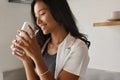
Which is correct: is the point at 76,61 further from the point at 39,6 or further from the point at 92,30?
the point at 92,30

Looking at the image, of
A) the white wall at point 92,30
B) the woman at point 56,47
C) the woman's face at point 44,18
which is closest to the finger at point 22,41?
the woman at point 56,47

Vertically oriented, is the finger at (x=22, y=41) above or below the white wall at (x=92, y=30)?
above

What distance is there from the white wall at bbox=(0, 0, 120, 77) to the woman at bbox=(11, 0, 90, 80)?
0.64 meters

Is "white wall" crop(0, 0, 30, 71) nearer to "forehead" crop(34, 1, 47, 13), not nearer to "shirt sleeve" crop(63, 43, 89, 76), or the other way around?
"forehead" crop(34, 1, 47, 13)

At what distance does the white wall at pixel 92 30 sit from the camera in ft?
4.89

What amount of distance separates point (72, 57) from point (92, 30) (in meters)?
0.81

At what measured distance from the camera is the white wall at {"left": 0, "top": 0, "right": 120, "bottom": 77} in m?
1.49

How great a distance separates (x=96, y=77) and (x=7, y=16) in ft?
2.72

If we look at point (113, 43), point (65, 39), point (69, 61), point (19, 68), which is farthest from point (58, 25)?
point (19, 68)

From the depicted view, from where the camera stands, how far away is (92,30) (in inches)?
63.9

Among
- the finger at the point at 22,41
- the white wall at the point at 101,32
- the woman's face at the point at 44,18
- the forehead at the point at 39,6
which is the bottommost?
the white wall at the point at 101,32

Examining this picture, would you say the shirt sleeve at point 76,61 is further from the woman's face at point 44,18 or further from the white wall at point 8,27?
the white wall at point 8,27

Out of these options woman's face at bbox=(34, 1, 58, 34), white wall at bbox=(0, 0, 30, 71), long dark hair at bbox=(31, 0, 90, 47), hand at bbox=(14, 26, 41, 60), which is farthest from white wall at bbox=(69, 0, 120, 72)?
hand at bbox=(14, 26, 41, 60)

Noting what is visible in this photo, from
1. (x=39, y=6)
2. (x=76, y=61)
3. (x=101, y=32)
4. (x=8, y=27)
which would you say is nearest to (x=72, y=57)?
(x=76, y=61)
